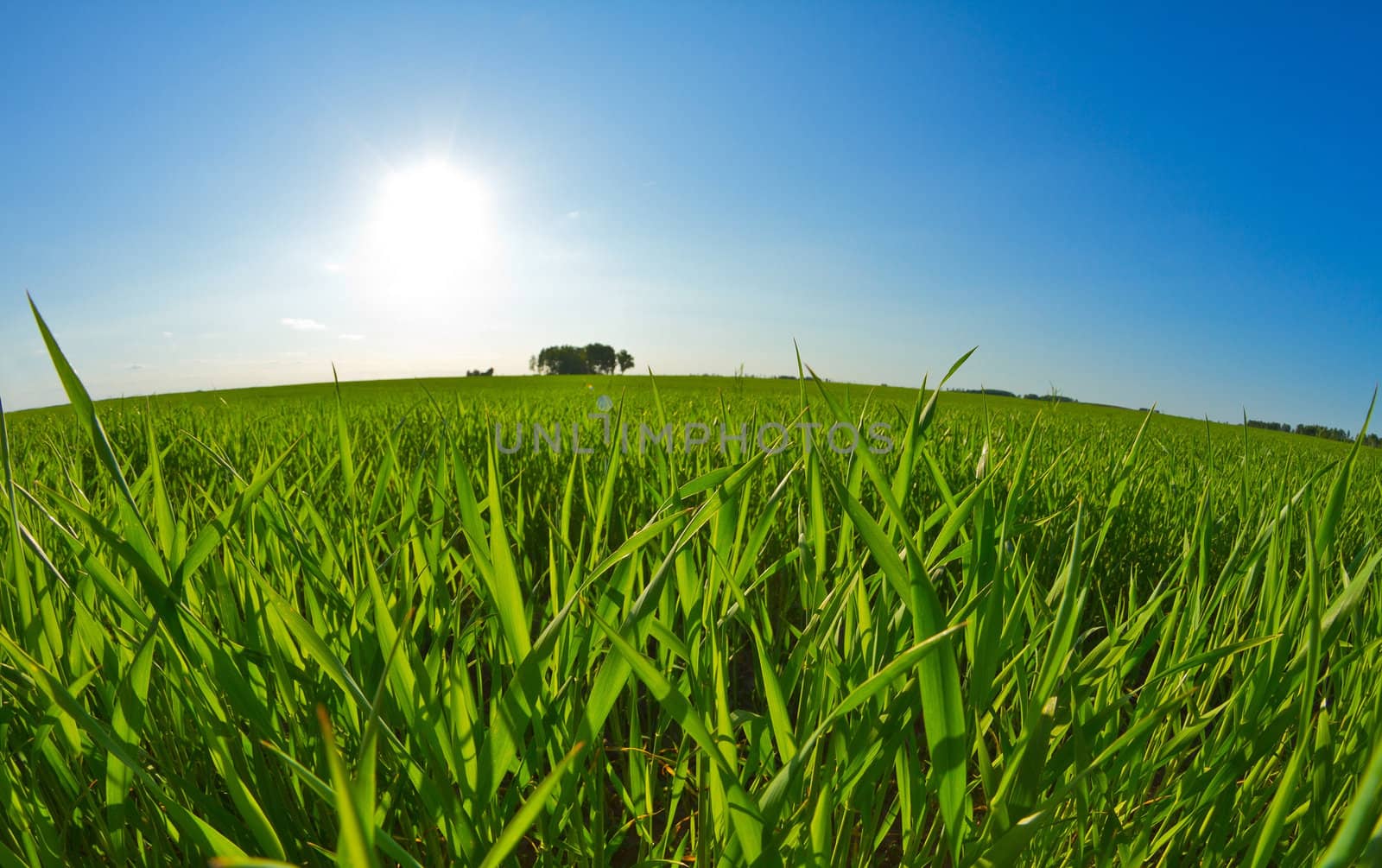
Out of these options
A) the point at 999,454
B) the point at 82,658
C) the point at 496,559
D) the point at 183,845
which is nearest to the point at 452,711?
the point at 496,559

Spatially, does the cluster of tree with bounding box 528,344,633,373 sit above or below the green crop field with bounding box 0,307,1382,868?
above

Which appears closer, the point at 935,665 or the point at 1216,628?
the point at 935,665

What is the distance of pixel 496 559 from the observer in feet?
1.44

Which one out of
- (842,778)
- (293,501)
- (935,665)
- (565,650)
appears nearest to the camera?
(935,665)

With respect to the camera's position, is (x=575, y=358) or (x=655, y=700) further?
Result: (x=575, y=358)

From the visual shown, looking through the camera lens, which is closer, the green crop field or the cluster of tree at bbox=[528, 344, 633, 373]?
the green crop field

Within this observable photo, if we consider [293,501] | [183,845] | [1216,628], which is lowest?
[183,845]

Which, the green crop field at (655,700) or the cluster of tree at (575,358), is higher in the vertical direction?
the cluster of tree at (575,358)

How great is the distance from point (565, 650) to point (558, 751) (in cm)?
9

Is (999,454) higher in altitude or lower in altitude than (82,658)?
higher

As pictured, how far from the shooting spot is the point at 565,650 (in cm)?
61

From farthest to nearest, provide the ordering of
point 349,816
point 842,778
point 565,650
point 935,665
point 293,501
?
point 293,501 < point 565,650 < point 842,778 < point 935,665 < point 349,816

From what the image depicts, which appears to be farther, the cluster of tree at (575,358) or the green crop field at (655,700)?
the cluster of tree at (575,358)

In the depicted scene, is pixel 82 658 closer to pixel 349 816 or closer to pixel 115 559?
pixel 115 559
